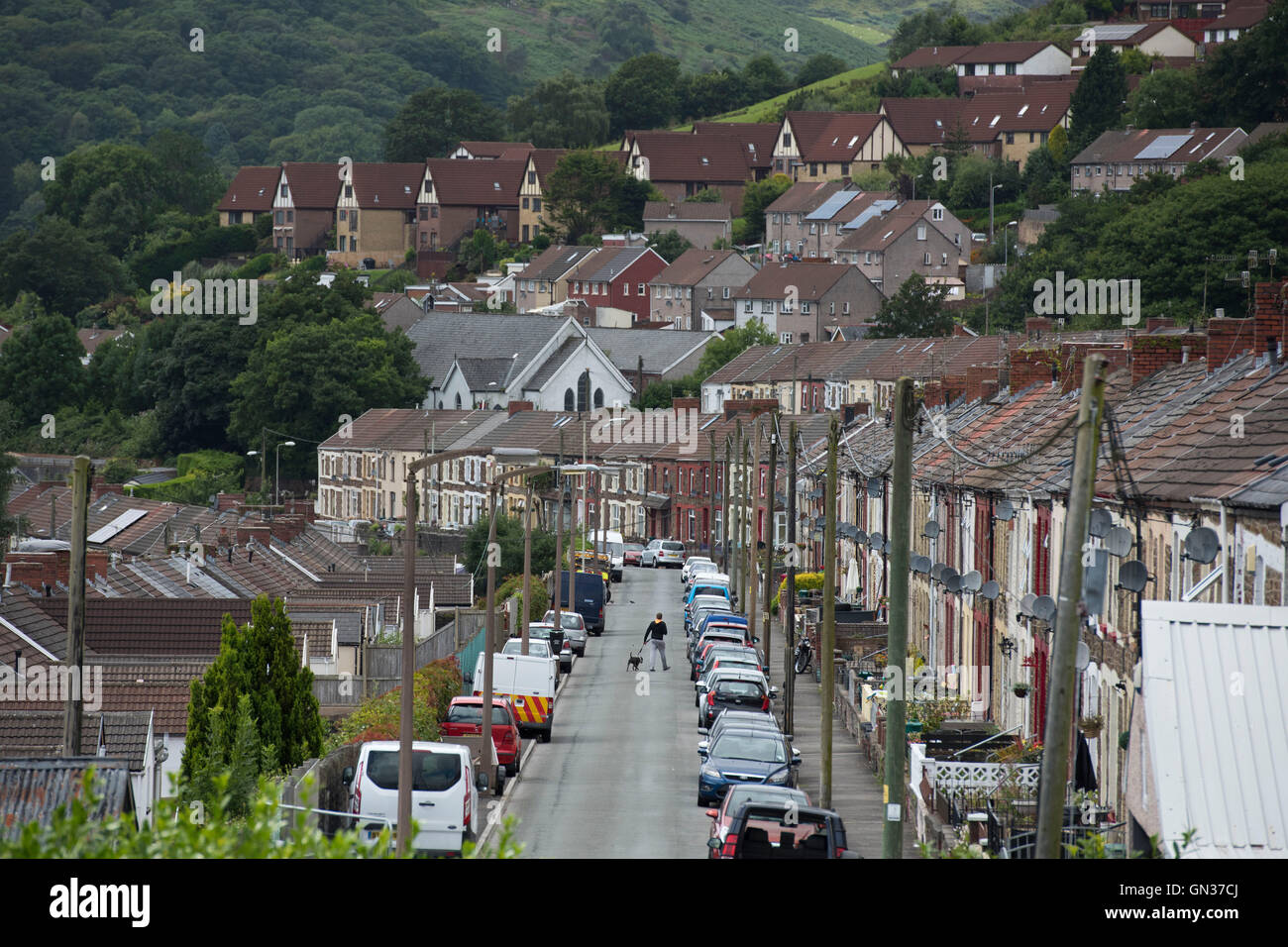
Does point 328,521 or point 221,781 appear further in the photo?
point 328,521

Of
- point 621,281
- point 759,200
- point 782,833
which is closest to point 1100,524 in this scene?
point 782,833

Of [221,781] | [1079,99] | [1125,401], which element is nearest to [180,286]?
[1079,99]

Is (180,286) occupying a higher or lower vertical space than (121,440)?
higher

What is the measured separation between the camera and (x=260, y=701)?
97.0ft

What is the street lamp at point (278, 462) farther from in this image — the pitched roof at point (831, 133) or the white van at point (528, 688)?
the white van at point (528, 688)

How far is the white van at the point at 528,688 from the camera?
40.8m

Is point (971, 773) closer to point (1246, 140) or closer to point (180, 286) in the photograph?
point (1246, 140)

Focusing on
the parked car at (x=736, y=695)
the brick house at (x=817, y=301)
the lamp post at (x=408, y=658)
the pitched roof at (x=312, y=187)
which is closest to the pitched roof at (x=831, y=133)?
the brick house at (x=817, y=301)

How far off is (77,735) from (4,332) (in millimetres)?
143807

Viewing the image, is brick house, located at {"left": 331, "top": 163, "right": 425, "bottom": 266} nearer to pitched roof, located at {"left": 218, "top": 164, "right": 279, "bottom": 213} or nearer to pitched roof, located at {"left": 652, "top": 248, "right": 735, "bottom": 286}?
pitched roof, located at {"left": 218, "top": 164, "right": 279, "bottom": 213}

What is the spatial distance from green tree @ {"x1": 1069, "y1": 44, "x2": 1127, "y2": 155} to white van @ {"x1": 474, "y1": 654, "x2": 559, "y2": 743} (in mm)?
118502

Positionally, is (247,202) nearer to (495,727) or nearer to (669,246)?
(669,246)

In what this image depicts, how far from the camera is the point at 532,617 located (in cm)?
6197

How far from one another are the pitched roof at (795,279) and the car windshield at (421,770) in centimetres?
10777
